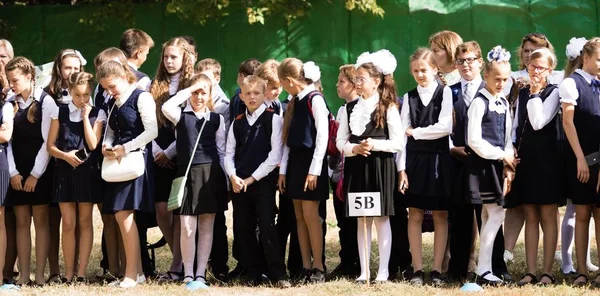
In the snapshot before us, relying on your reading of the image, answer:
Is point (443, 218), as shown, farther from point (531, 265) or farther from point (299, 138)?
point (299, 138)

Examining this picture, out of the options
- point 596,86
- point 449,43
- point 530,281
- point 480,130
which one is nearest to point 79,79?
point 449,43

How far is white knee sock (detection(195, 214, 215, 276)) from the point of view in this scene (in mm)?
7062

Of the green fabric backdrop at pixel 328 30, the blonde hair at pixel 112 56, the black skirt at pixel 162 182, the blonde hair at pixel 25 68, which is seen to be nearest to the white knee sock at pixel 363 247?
the black skirt at pixel 162 182

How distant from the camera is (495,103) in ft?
21.7

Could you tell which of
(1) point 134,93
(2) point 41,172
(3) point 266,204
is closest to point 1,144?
(2) point 41,172

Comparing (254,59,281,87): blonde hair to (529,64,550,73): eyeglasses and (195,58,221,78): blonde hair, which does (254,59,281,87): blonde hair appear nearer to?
A: (195,58,221,78): blonde hair

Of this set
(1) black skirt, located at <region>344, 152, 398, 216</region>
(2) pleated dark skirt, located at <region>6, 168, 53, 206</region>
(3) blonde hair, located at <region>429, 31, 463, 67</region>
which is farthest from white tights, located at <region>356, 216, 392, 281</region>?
(2) pleated dark skirt, located at <region>6, 168, 53, 206</region>

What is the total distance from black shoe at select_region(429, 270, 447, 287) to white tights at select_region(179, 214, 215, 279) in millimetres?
1485

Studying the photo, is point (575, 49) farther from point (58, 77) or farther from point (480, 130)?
point (58, 77)

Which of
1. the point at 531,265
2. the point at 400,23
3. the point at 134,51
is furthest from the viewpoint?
the point at 400,23

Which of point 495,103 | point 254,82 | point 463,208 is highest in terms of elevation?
point 254,82

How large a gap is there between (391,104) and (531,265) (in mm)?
1360

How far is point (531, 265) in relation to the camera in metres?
6.77

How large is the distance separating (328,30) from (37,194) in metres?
5.36
